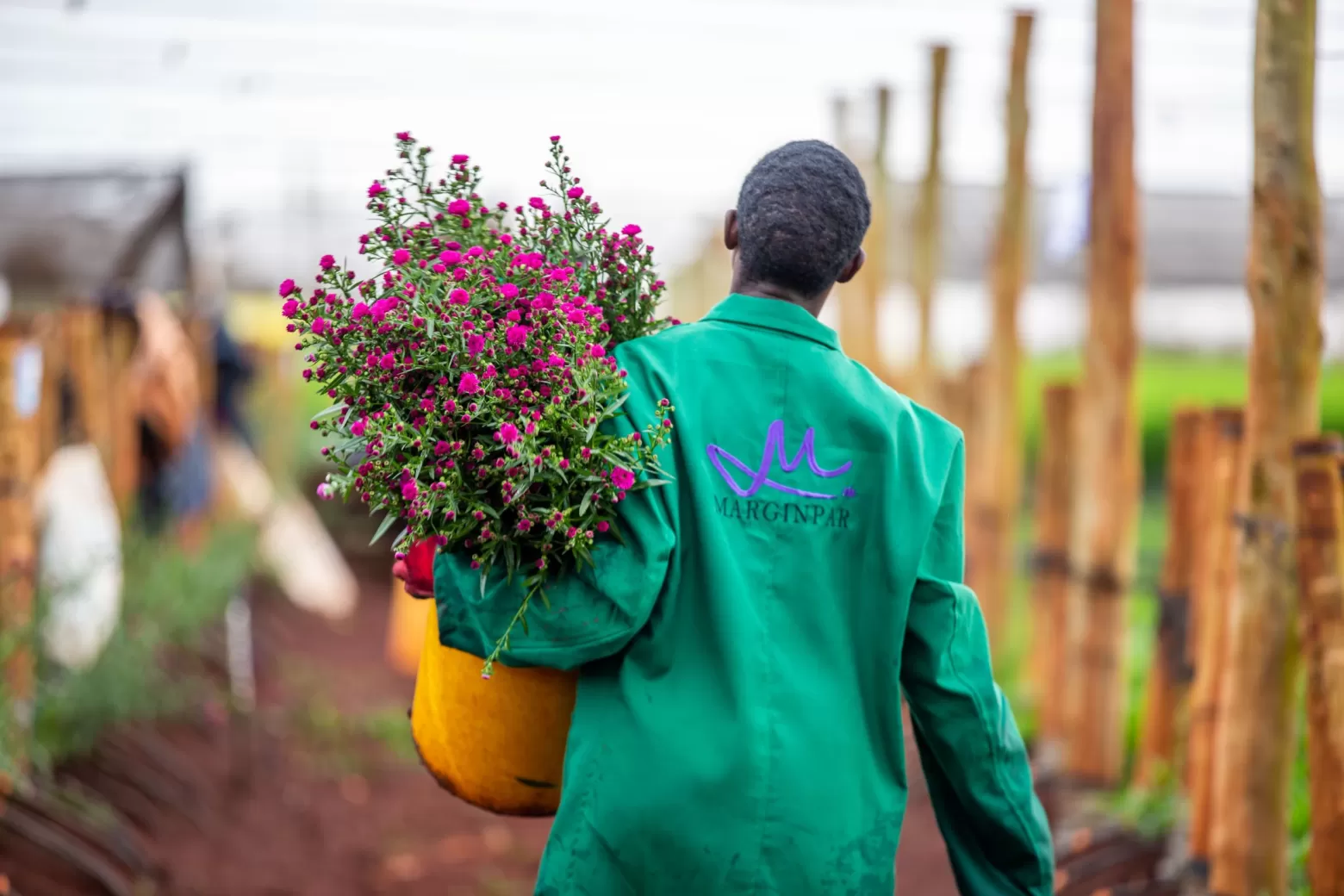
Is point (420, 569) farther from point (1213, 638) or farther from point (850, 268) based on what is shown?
point (1213, 638)

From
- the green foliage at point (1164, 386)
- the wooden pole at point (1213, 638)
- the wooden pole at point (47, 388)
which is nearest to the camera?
the wooden pole at point (1213, 638)

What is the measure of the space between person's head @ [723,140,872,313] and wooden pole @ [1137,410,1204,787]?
2.86 m

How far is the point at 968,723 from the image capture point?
1899 millimetres

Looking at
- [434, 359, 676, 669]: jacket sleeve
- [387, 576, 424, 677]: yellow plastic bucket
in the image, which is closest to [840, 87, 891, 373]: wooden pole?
[387, 576, 424, 677]: yellow plastic bucket

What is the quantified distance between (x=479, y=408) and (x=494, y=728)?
19.1 inches

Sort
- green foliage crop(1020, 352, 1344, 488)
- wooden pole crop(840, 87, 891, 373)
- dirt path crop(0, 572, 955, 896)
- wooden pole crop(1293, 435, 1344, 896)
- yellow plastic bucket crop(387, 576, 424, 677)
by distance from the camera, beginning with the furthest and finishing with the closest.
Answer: green foliage crop(1020, 352, 1344, 488) < yellow plastic bucket crop(387, 576, 424, 677) < wooden pole crop(840, 87, 891, 373) < dirt path crop(0, 572, 955, 896) < wooden pole crop(1293, 435, 1344, 896)

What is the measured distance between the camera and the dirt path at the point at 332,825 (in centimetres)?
453

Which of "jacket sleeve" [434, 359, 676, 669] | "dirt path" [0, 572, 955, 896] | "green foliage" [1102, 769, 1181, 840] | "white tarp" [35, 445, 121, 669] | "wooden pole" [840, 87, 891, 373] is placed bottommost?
"dirt path" [0, 572, 955, 896]

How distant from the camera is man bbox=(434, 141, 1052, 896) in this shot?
5.82 feet

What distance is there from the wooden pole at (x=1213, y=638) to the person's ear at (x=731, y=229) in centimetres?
179

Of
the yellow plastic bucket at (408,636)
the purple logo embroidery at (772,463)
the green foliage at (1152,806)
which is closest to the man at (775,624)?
the purple logo embroidery at (772,463)

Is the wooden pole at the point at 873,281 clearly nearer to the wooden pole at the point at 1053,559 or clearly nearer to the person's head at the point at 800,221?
the wooden pole at the point at 1053,559

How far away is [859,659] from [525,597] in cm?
47

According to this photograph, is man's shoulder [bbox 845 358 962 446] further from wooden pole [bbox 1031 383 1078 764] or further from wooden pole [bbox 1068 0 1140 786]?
wooden pole [bbox 1031 383 1078 764]
